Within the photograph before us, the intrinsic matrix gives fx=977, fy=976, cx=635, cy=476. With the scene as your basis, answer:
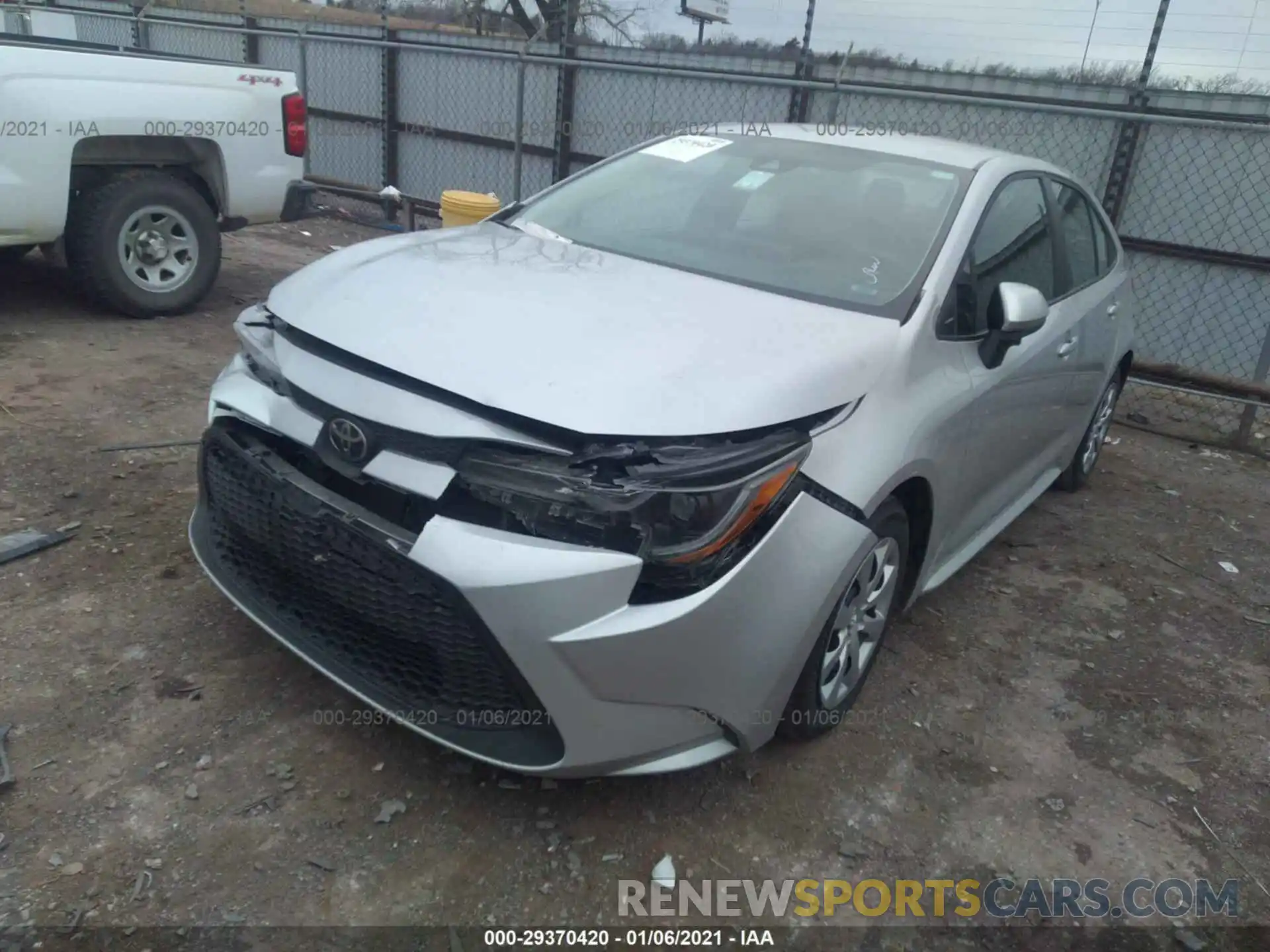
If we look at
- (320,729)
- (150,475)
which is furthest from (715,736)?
(150,475)

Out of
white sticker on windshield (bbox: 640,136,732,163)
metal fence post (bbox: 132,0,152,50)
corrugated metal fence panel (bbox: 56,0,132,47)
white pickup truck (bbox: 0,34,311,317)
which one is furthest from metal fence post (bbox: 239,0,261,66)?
white sticker on windshield (bbox: 640,136,732,163)

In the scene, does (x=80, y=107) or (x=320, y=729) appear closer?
(x=320, y=729)

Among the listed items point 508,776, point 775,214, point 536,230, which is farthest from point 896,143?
point 508,776

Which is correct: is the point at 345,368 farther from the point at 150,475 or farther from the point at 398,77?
the point at 398,77

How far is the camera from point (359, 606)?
2.31 m

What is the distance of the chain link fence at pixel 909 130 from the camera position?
269 inches

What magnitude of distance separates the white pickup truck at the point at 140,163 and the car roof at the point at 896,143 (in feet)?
10.8

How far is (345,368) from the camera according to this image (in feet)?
7.93

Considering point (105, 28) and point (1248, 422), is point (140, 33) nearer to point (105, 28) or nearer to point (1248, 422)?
point (105, 28)

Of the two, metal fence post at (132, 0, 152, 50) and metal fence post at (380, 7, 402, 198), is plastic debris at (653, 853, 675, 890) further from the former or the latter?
metal fence post at (132, 0, 152, 50)

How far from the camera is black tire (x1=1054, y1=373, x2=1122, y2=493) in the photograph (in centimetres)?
488

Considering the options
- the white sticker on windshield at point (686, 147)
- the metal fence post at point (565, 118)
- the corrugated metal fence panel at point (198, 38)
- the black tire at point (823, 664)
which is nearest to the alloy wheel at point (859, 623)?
the black tire at point (823, 664)

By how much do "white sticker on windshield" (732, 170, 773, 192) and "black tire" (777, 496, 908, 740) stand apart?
136cm

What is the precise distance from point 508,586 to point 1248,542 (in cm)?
430
